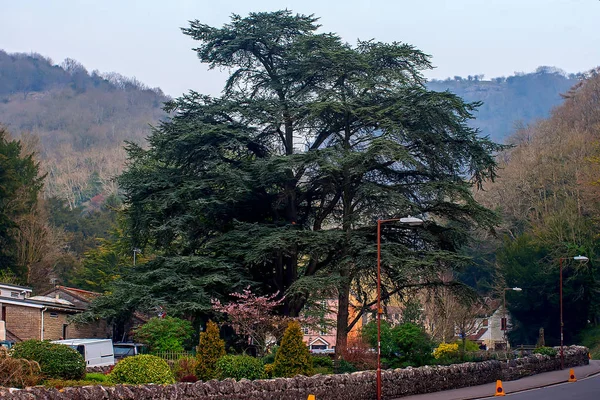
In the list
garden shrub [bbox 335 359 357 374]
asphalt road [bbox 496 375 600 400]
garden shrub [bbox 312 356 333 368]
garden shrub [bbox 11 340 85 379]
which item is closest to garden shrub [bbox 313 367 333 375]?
garden shrub [bbox 335 359 357 374]

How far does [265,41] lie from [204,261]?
1273 cm

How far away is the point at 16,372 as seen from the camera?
19.5m

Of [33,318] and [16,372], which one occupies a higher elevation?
[33,318]

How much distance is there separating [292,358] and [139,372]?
6.45m

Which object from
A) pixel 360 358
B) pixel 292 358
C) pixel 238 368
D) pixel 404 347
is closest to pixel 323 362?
pixel 360 358

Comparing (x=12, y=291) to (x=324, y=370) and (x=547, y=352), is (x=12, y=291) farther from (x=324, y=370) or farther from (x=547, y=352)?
(x=547, y=352)

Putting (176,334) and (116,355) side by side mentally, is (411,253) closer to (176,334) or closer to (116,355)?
(176,334)

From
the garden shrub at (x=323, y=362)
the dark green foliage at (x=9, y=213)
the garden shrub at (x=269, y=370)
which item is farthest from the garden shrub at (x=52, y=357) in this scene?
the dark green foliage at (x=9, y=213)

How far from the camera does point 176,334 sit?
113 ft

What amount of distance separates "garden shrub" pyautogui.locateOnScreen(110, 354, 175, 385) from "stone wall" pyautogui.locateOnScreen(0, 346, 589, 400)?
5.46ft

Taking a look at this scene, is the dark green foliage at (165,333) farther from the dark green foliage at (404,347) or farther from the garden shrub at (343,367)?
the dark green foliage at (404,347)

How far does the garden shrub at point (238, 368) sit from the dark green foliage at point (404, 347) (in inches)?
463

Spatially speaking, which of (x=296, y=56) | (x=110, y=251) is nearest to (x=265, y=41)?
(x=296, y=56)

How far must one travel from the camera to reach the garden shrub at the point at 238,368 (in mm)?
24344
